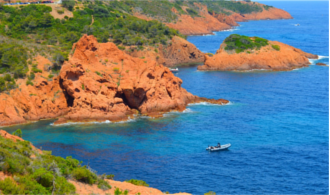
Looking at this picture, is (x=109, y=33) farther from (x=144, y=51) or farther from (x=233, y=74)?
(x=233, y=74)

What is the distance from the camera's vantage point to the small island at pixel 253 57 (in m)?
100

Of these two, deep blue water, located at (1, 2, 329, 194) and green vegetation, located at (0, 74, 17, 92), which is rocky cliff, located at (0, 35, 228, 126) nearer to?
green vegetation, located at (0, 74, 17, 92)

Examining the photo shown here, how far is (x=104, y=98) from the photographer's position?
194 feet

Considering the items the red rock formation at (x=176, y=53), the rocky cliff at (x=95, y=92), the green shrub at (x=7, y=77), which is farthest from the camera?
the red rock formation at (x=176, y=53)

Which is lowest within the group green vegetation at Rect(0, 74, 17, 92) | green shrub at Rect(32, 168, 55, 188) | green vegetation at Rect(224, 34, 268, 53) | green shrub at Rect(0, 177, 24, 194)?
green vegetation at Rect(0, 74, 17, 92)

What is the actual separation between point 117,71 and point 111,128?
36.8 ft

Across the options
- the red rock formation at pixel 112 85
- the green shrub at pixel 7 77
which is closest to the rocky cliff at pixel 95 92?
A: the red rock formation at pixel 112 85

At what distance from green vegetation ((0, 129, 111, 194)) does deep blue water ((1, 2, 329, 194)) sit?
10.4 m

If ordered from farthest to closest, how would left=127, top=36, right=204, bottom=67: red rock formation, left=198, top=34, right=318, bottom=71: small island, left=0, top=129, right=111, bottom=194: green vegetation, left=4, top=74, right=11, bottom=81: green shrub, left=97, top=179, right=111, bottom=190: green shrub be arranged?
1. left=127, top=36, right=204, bottom=67: red rock formation
2. left=198, top=34, right=318, bottom=71: small island
3. left=4, top=74, right=11, bottom=81: green shrub
4. left=97, top=179, right=111, bottom=190: green shrub
5. left=0, top=129, right=111, bottom=194: green vegetation

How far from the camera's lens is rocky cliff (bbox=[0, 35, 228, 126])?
191 ft

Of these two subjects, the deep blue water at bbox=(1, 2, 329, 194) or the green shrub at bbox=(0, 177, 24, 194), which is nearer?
the green shrub at bbox=(0, 177, 24, 194)

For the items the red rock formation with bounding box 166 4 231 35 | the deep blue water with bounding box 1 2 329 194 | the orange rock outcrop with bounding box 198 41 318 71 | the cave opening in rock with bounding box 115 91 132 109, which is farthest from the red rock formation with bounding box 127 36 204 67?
the red rock formation with bounding box 166 4 231 35

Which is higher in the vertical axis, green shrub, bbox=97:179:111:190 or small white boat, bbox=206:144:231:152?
green shrub, bbox=97:179:111:190

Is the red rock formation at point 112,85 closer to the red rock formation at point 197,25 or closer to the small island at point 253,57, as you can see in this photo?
the small island at point 253,57
